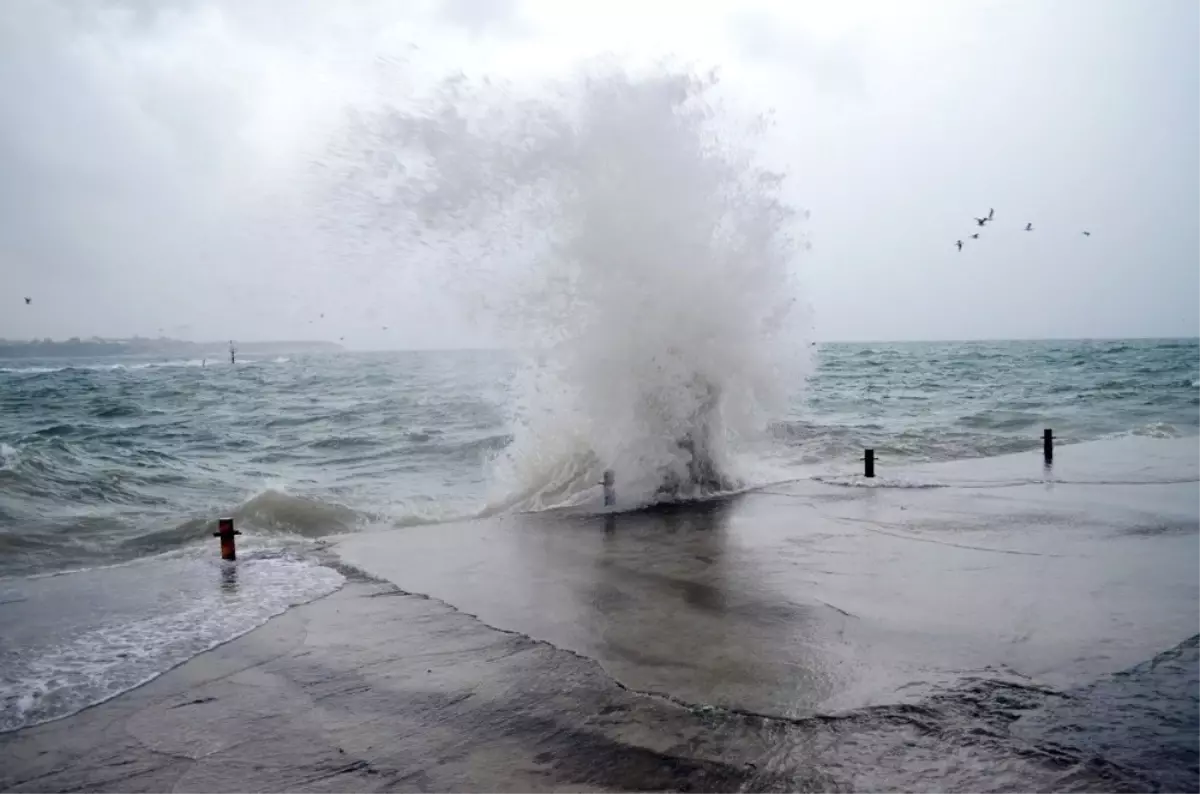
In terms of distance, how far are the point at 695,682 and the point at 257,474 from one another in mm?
15346

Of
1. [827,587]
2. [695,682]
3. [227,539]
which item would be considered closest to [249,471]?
[227,539]

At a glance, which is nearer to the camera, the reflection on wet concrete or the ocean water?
the reflection on wet concrete

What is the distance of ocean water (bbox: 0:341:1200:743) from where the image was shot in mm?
6726

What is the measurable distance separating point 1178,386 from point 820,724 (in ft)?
130

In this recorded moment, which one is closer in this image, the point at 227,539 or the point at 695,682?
the point at 695,682

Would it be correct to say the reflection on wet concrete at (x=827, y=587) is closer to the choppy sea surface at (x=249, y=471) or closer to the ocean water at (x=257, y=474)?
Result: the choppy sea surface at (x=249, y=471)

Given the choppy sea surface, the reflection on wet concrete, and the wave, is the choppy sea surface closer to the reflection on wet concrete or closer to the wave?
the reflection on wet concrete

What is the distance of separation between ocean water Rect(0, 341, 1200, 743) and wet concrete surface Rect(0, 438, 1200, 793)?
3.38 feet

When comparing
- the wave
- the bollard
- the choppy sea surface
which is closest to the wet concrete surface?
the choppy sea surface

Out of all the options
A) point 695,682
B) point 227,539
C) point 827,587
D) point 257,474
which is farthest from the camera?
point 257,474

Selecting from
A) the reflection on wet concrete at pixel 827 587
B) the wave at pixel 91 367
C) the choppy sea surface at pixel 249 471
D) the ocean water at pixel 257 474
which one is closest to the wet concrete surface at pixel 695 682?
the reflection on wet concrete at pixel 827 587

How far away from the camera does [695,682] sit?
4922 millimetres

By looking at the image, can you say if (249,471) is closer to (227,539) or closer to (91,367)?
(227,539)

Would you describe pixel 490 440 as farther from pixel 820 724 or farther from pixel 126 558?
pixel 820 724
